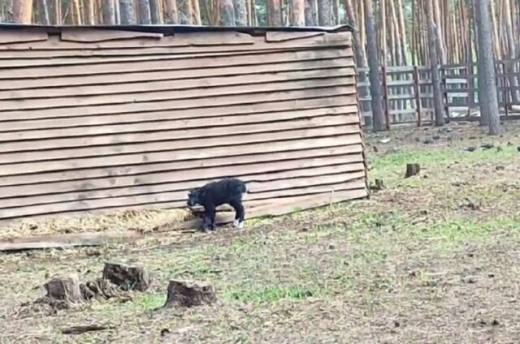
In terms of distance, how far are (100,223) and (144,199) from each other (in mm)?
780

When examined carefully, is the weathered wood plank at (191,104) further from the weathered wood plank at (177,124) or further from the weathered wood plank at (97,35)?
the weathered wood plank at (97,35)

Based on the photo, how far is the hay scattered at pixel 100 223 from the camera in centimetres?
1154

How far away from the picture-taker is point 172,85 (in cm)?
1281

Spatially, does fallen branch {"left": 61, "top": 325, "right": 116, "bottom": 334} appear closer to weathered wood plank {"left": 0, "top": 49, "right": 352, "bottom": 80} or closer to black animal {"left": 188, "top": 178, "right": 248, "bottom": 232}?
black animal {"left": 188, "top": 178, "right": 248, "bottom": 232}

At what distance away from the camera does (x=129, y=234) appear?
11656mm

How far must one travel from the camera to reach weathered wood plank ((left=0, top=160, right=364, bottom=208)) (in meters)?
11.8

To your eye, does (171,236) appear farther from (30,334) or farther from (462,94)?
(462,94)

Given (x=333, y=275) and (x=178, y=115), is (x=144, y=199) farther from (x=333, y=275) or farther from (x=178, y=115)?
(x=333, y=275)

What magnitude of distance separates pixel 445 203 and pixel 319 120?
2366 mm

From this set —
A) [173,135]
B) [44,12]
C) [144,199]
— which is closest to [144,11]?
[44,12]

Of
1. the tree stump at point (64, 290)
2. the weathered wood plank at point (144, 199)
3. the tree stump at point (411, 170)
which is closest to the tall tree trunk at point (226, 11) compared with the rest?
the tree stump at point (411, 170)

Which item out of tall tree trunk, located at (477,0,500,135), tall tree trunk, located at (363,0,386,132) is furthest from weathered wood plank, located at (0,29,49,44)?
tall tree trunk, located at (363,0,386,132)

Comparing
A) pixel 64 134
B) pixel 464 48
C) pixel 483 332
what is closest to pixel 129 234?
pixel 64 134

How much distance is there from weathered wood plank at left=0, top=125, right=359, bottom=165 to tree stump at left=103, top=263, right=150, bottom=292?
4196 millimetres
